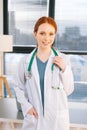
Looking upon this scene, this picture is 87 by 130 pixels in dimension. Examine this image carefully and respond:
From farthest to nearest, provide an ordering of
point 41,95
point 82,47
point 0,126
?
point 82,47, point 0,126, point 41,95

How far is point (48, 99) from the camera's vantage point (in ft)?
4.25

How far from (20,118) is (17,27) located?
8.53ft

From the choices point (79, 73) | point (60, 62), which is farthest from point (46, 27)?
point (79, 73)

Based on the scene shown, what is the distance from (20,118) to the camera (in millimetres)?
1725

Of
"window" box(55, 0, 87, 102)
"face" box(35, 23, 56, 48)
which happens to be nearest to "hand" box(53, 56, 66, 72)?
"face" box(35, 23, 56, 48)

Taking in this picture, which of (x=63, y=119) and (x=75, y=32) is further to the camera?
(x=75, y=32)

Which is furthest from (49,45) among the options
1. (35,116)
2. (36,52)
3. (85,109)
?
(85,109)

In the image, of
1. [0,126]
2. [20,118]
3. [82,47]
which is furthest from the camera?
[82,47]

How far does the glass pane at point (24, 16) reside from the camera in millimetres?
4016

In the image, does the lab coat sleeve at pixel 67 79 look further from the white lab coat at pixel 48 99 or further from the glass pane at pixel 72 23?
the glass pane at pixel 72 23

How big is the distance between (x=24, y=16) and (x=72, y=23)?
32.4 inches

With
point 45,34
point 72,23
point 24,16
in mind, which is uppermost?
point 24,16

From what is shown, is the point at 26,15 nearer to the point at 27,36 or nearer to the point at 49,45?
the point at 27,36

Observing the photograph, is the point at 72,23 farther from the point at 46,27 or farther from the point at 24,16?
the point at 46,27
